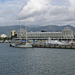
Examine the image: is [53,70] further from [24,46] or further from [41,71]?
[24,46]

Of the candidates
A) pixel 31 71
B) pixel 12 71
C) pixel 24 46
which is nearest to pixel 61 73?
pixel 31 71

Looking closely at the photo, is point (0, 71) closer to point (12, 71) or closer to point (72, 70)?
point (12, 71)

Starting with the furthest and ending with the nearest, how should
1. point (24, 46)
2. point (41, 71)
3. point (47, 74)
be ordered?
point (24, 46) → point (41, 71) → point (47, 74)

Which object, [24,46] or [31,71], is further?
[24,46]

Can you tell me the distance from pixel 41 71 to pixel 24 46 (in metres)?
59.2

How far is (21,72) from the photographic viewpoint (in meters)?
29.7

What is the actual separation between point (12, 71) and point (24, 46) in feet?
193

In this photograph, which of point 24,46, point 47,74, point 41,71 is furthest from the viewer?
point 24,46

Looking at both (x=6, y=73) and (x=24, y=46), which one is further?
(x=24, y=46)

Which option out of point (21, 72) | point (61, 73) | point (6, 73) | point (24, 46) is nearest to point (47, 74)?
point (61, 73)

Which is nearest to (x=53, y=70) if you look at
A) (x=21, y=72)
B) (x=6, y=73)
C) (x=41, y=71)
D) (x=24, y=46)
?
(x=41, y=71)

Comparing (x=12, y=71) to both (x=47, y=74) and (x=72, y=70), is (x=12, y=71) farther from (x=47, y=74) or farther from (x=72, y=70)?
(x=72, y=70)

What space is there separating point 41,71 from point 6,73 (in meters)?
5.03

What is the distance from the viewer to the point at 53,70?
101 ft
